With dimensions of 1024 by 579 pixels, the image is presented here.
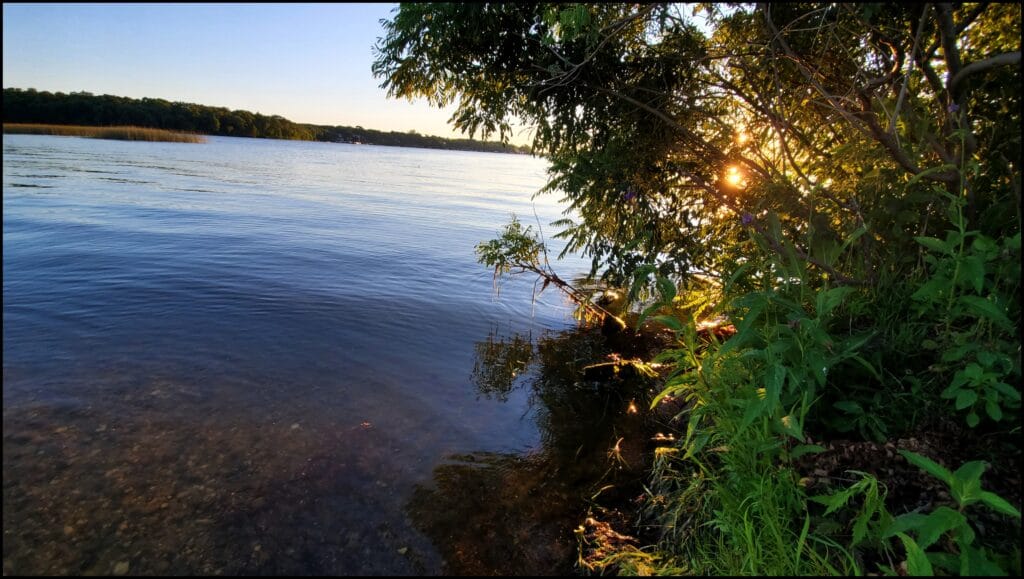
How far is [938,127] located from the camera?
13.0 ft

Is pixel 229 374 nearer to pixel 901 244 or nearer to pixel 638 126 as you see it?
pixel 638 126

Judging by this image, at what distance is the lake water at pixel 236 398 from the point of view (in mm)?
3451

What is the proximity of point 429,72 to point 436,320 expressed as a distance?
4668mm

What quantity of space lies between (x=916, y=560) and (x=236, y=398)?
6213mm

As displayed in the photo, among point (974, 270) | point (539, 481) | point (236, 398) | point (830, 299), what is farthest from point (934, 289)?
point (236, 398)

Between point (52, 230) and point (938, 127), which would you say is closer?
point (938, 127)

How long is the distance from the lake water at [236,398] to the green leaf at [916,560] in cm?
290

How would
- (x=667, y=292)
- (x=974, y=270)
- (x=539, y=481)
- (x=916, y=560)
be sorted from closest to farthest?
(x=916, y=560), (x=974, y=270), (x=667, y=292), (x=539, y=481)

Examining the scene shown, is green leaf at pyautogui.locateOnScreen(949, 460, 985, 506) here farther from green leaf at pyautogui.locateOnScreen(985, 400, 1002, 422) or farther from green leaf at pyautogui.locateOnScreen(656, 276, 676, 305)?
green leaf at pyautogui.locateOnScreen(656, 276, 676, 305)

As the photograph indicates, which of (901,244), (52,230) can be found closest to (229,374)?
(901,244)

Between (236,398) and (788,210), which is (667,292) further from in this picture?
(236,398)

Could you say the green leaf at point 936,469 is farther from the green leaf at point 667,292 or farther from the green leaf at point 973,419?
the green leaf at point 667,292

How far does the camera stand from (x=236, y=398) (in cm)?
557

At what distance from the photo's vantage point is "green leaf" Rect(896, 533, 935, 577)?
2.28 meters
